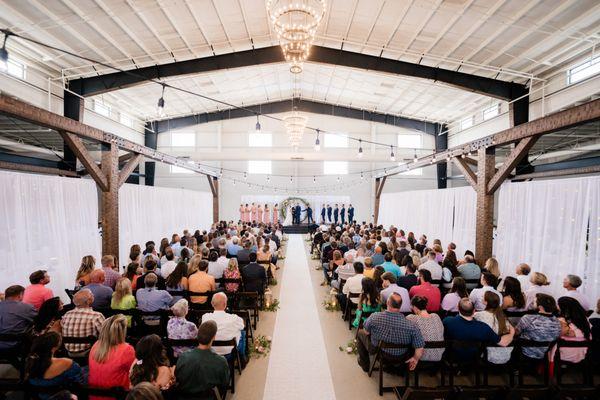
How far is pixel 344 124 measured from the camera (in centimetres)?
1762

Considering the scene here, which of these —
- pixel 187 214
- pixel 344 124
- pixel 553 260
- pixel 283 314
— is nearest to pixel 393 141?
pixel 344 124

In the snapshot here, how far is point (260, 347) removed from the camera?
4289mm

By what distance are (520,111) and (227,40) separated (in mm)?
8385

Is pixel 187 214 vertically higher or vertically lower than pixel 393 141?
lower

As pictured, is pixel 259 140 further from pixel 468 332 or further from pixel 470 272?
pixel 468 332

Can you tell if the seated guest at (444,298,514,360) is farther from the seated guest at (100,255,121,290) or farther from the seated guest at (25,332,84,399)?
the seated guest at (100,255,121,290)

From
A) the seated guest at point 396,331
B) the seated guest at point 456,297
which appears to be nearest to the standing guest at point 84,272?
the seated guest at point 396,331

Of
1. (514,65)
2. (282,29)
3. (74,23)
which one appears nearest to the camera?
(282,29)

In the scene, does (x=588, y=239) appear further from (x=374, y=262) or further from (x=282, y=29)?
(x=282, y=29)

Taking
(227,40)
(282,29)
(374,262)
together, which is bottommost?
(374,262)

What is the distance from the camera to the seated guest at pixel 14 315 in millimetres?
Answer: 3176

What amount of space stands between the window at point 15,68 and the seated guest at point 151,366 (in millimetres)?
8647

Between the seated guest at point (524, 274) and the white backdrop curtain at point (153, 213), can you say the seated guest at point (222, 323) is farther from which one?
the white backdrop curtain at point (153, 213)

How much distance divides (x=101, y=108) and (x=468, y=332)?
537 inches
